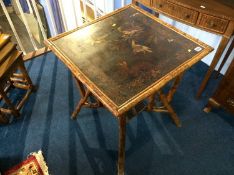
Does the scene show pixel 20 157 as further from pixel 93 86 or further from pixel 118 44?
pixel 118 44

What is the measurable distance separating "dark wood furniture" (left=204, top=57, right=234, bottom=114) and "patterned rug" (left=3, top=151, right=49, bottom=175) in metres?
1.71

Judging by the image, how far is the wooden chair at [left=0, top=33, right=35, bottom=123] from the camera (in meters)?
1.97

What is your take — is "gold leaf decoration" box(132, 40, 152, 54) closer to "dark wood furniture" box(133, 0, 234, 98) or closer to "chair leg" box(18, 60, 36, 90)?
"dark wood furniture" box(133, 0, 234, 98)

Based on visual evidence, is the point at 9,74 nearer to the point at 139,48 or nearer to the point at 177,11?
the point at 139,48

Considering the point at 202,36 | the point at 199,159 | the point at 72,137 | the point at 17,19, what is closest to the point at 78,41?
the point at 72,137

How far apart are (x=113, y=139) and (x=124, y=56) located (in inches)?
34.7

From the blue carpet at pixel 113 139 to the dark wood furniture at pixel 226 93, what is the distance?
0.22 metres

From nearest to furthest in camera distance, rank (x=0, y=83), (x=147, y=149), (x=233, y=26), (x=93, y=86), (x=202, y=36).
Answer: (x=93, y=86) → (x=233, y=26) → (x=0, y=83) → (x=147, y=149) → (x=202, y=36)

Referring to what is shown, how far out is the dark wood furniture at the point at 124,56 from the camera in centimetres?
142

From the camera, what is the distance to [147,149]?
6.81 ft

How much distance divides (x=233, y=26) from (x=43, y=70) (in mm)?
2137

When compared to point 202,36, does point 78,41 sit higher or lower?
higher

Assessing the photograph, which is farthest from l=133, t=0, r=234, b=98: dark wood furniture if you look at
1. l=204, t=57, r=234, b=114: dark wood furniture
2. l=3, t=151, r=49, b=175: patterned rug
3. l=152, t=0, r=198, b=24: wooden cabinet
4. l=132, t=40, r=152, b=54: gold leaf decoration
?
l=3, t=151, r=49, b=175: patterned rug

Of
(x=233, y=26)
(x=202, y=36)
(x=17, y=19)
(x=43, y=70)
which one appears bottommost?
(x=17, y=19)
